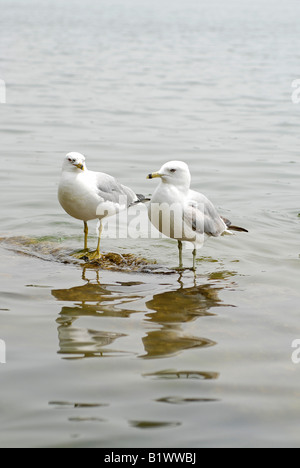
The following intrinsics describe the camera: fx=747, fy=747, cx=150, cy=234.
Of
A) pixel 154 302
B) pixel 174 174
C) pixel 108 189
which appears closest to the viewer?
pixel 154 302

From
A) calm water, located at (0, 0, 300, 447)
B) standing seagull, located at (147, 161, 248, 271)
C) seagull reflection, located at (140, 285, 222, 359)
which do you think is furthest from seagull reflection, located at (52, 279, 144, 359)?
standing seagull, located at (147, 161, 248, 271)

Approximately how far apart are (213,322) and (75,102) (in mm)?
15593

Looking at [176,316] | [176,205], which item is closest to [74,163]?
[176,205]

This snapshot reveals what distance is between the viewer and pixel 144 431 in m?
4.59

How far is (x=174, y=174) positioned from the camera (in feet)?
24.3

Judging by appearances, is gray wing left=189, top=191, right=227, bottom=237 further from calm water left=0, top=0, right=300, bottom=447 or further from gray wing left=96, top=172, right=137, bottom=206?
gray wing left=96, top=172, right=137, bottom=206

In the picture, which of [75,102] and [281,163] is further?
[75,102]

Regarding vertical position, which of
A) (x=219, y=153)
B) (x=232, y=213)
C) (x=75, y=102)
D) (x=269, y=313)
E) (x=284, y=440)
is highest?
(x=75, y=102)

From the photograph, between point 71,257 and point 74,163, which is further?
point 71,257

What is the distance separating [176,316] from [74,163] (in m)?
2.08

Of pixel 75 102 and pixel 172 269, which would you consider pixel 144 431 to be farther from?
pixel 75 102

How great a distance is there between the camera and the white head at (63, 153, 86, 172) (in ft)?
25.3

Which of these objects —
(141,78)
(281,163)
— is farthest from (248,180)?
(141,78)

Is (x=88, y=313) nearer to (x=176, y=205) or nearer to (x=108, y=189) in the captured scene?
(x=176, y=205)
